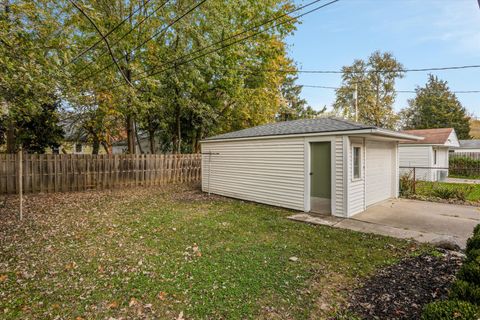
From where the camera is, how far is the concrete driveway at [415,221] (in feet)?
16.1

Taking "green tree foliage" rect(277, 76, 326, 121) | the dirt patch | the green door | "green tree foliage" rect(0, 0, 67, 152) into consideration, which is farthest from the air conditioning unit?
A: "green tree foliage" rect(0, 0, 67, 152)

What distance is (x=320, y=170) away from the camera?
6707 millimetres

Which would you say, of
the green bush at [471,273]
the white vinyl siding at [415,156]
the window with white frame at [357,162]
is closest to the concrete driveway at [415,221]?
the window with white frame at [357,162]

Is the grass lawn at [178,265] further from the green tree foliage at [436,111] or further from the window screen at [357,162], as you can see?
the green tree foliage at [436,111]

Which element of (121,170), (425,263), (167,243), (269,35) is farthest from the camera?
(269,35)

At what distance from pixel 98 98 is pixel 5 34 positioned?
749 cm

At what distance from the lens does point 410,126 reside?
114 ft

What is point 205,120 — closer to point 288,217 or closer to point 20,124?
point 20,124

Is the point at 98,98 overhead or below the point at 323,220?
overhead

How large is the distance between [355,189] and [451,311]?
5.09 metres

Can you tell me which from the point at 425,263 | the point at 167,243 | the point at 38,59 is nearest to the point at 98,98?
the point at 38,59

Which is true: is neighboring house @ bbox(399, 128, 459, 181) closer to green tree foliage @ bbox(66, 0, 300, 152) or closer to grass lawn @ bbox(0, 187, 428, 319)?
green tree foliage @ bbox(66, 0, 300, 152)

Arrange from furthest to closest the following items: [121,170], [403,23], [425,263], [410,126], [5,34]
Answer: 1. [410,126]
2. [121,170]
3. [403,23]
4. [5,34]
5. [425,263]

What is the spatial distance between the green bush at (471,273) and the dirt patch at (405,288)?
55 cm
